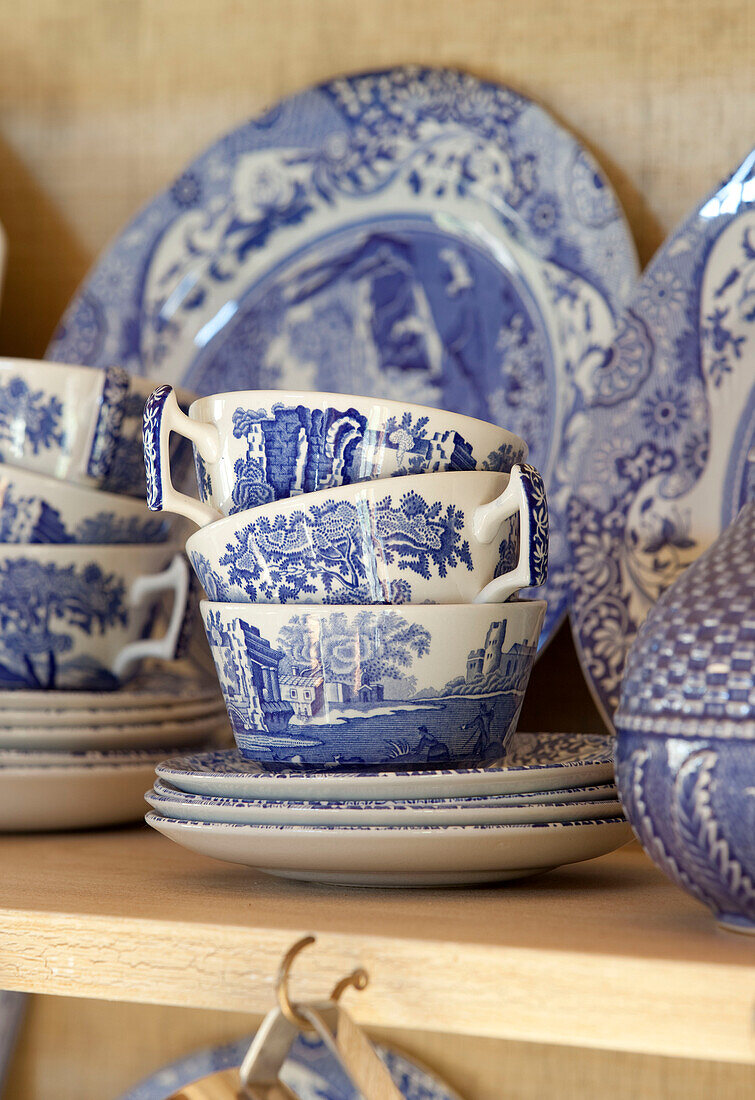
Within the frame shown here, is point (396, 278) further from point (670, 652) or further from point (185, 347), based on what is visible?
point (670, 652)

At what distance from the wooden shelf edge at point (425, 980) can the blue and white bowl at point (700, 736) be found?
0.03m

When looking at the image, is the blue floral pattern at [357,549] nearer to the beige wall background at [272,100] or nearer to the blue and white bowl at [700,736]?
the blue and white bowl at [700,736]

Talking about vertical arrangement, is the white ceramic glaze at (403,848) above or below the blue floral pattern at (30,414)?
below

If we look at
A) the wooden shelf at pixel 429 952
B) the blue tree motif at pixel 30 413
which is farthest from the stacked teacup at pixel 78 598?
the wooden shelf at pixel 429 952

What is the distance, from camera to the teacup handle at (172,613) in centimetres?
63

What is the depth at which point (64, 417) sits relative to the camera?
0.62 m

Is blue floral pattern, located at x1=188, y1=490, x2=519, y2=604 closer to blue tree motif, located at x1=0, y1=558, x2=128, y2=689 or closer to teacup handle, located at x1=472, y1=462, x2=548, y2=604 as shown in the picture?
teacup handle, located at x1=472, y1=462, x2=548, y2=604

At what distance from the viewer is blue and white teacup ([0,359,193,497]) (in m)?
0.62

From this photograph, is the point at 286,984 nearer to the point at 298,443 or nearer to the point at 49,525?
the point at 298,443

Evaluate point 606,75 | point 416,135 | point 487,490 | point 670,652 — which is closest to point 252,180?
point 416,135

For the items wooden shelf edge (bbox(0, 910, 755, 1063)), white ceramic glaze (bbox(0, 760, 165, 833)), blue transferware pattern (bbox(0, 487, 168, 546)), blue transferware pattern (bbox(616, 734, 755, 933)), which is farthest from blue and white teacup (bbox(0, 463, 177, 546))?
blue transferware pattern (bbox(616, 734, 755, 933))

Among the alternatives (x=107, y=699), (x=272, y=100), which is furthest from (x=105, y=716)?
(x=272, y=100)

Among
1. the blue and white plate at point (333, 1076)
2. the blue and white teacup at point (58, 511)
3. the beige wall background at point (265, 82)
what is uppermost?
the beige wall background at point (265, 82)

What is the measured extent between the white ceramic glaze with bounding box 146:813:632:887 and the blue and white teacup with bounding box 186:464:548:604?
9cm
